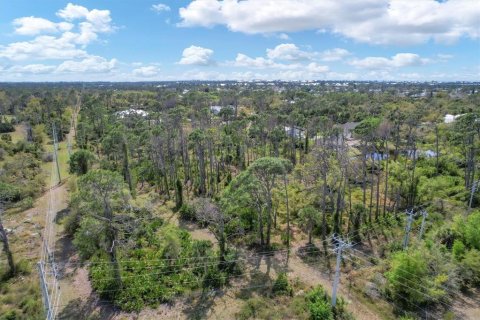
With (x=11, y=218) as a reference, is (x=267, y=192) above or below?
above

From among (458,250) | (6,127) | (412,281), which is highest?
(6,127)

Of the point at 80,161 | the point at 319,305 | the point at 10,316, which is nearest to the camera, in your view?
the point at 10,316

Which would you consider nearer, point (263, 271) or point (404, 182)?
point (263, 271)

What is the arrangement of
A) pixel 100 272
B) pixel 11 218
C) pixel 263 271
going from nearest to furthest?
pixel 100 272 < pixel 263 271 < pixel 11 218

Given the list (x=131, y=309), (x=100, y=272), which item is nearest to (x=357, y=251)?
(x=131, y=309)

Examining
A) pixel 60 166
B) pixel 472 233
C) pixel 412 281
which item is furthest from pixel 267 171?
pixel 60 166

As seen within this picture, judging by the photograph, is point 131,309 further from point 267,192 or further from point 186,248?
point 267,192

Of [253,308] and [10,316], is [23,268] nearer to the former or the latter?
[10,316]
